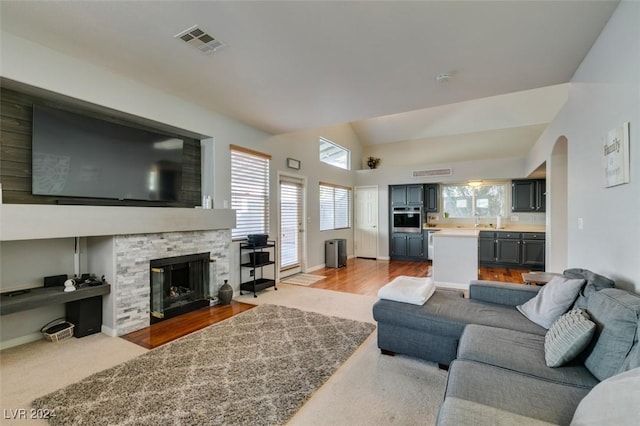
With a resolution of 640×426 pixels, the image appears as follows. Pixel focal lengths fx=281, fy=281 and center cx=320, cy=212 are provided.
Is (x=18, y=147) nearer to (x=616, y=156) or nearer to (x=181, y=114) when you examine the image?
(x=181, y=114)

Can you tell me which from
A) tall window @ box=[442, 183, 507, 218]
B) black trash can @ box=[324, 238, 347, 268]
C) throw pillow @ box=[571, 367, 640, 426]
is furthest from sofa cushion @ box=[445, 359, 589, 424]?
tall window @ box=[442, 183, 507, 218]

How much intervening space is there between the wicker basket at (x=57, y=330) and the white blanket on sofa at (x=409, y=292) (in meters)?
3.25

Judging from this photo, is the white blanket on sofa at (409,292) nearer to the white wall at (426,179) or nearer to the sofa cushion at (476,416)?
the sofa cushion at (476,416)

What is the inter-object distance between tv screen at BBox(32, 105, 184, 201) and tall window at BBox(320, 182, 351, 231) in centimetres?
368

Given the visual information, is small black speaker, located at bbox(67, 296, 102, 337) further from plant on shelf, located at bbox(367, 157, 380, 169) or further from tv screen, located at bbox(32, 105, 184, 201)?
plant on shelf, located at bbox(367, 157, 380, 169)

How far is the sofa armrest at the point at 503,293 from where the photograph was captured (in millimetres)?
2610

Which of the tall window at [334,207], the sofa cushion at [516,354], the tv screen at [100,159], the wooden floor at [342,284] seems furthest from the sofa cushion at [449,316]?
the tall window at [334,207]

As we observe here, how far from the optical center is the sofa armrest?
261 cm

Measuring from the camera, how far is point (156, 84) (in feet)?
10.9

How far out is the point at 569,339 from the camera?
1598mm

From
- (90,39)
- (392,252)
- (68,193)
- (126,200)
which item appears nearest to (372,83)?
(90,39)

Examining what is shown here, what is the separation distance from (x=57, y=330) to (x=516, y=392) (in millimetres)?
3967

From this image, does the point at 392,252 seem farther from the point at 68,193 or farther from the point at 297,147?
the point at 68,193

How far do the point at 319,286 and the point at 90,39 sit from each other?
430 cm
